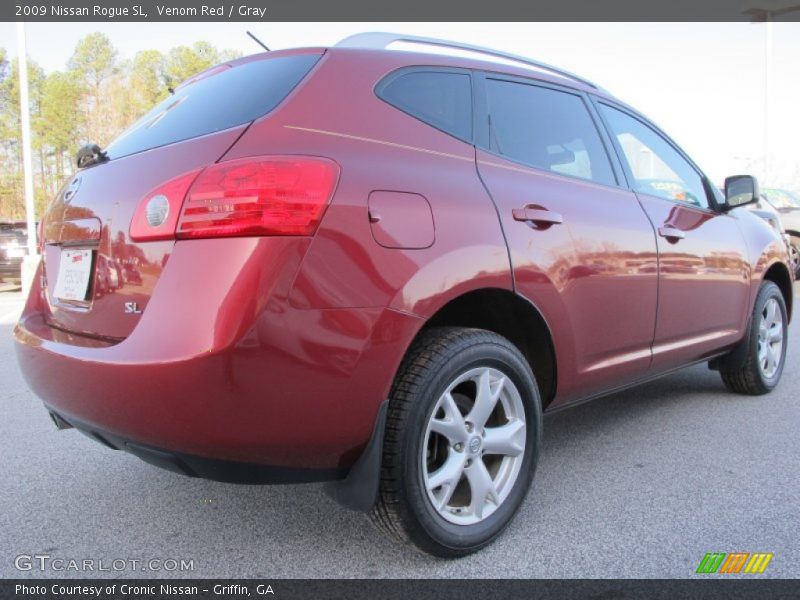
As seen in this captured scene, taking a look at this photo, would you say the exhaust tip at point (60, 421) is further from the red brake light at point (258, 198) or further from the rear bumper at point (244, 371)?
the red brake light at point (258, 198)

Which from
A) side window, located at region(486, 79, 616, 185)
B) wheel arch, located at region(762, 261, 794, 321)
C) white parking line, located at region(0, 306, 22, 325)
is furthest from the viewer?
white parking line, located at region(0, 306, 22, 325)

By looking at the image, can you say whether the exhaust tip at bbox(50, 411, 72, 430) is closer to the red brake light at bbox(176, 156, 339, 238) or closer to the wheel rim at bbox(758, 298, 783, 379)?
the red brake light at bbox(176, 156, 339, 238)

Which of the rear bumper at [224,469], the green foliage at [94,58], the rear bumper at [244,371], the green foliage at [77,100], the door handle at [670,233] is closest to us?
the rear bumper at [244,371]

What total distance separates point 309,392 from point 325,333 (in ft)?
0.53

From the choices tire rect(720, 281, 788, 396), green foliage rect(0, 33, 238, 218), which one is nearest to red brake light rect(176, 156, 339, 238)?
tire rect(720, 281, 788, 396)

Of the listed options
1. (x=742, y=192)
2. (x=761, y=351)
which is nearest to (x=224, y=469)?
(x=742, y=192)

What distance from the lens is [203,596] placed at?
6.29ft

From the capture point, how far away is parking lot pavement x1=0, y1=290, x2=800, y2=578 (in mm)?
2084

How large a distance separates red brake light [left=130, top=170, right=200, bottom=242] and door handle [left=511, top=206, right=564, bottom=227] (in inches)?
43.4

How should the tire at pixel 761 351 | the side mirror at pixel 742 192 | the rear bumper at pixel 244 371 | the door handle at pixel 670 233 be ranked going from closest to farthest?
the rear bumper at pixel 244 371
the door handle at pixel 670 233
the side mirror at pixel 742 192
the tire at pixel 761 351

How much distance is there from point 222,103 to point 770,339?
3769 mm

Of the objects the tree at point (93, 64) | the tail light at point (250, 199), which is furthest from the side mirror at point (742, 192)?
the tree at point (93, 64)

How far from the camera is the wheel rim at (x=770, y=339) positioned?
413cm

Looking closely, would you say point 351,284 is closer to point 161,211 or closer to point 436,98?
point 161,211
